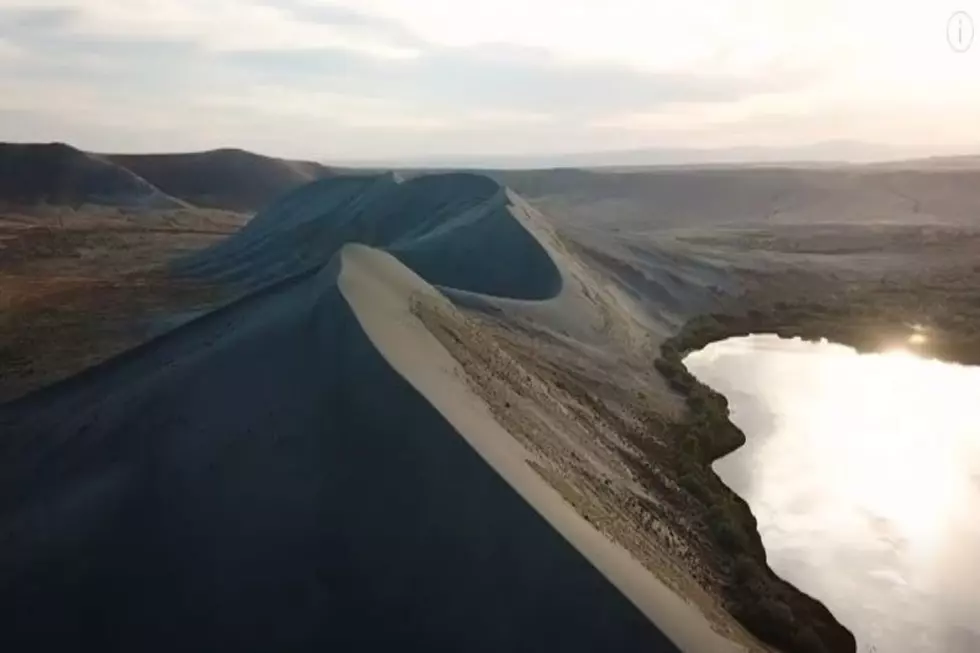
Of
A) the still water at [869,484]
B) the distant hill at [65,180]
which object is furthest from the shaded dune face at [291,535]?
the distant hill at [65,180]

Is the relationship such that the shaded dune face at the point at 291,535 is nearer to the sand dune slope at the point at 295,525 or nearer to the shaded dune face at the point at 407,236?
the sand dune slope at the point at 295,525

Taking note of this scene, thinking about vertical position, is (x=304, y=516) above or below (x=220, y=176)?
below

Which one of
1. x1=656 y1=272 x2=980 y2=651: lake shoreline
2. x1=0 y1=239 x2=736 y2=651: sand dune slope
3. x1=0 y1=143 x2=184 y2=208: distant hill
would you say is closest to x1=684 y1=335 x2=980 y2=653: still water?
x1=656 y1=272 x2=980 y2=651: lake shoreline

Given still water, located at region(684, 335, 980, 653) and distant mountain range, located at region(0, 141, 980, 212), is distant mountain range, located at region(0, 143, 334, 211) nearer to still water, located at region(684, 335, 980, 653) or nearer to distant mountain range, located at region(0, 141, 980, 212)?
distant mountain range, located at region(0, 141, 980, 212)

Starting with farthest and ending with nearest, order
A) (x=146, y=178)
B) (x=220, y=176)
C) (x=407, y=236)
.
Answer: (x=220, y=176) → (x=146, y=178) → (x=407, y=236)

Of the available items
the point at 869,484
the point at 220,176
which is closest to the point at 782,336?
the point at 869,484

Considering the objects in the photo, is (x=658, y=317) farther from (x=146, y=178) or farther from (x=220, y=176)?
(x=146, y=178)

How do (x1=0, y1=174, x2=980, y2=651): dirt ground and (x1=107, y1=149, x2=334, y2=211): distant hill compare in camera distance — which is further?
(x1=107, y1=149, x2=334, y2=211): distant hill
